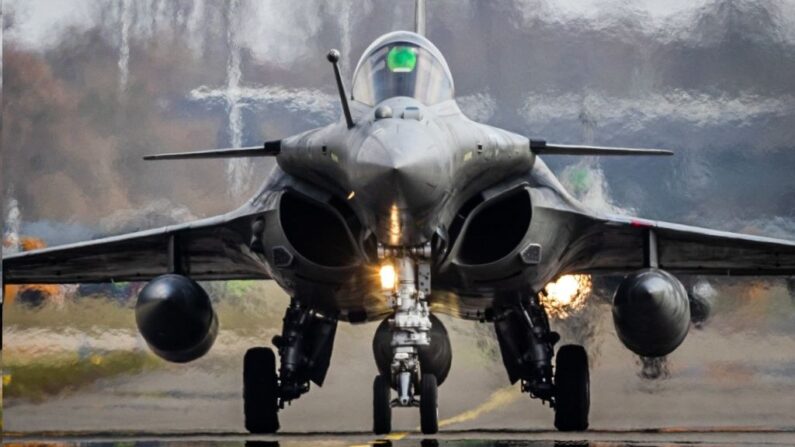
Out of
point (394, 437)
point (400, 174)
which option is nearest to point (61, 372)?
point (394, 437)

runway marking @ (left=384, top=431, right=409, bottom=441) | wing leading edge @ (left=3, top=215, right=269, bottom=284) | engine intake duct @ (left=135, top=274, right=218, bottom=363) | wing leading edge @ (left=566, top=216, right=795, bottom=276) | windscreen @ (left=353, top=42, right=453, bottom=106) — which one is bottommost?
runway marking @ (left=384, top=431, right=409, bottom=441)

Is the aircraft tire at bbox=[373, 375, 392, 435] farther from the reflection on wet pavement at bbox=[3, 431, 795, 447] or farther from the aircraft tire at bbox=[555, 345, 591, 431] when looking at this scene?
the aircraft tire at bbox=[555, 345, 591, 431]

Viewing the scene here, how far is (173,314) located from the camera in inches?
512

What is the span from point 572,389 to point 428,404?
96.4 inches

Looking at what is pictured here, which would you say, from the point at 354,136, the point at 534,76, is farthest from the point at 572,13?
the point at 354,136

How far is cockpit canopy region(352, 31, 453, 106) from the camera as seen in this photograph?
11844 millimetres

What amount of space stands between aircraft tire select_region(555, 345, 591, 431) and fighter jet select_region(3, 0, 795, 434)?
0.04ft

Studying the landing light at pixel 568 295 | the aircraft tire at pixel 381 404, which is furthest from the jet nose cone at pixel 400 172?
the landing light at pixel 568 295

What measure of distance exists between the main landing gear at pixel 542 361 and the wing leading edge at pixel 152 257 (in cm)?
210

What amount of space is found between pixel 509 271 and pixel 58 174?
5.56 m

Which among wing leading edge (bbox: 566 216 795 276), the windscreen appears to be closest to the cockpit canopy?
the windscreen

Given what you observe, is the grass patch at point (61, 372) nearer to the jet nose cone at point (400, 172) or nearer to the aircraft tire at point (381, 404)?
the aircraft tire at point (381, 404)

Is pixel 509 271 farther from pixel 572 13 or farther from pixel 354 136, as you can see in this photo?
pixel 572 13

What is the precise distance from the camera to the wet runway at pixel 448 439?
11.5 metres
